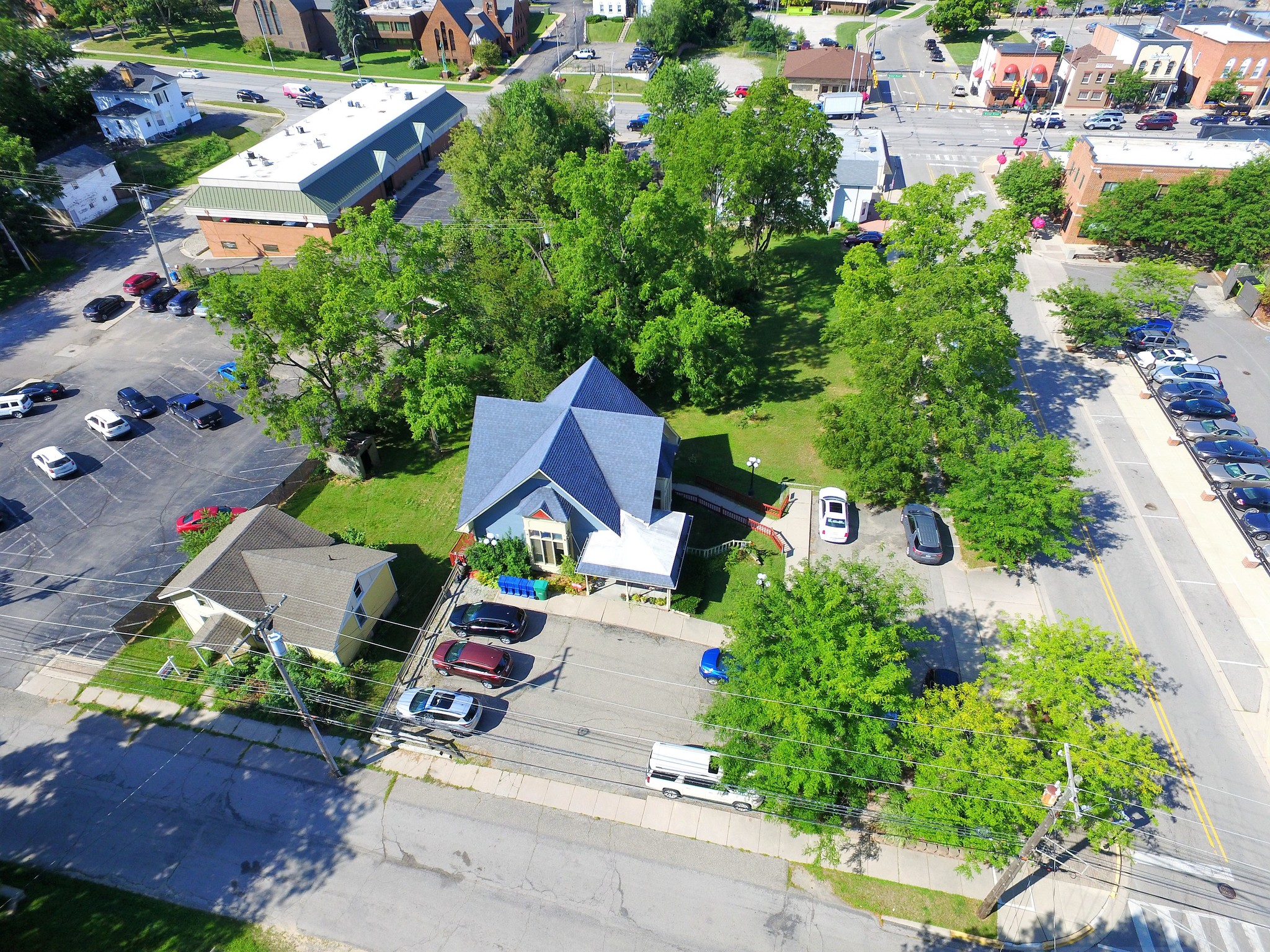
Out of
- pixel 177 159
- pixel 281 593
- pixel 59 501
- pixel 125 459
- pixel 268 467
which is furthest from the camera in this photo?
pixel 177 159

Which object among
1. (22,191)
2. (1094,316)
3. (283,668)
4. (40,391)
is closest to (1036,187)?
(1094,316)

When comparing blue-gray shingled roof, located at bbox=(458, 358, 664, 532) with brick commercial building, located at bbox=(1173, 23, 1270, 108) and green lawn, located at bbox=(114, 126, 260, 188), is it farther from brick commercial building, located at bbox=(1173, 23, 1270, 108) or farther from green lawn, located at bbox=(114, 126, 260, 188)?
brick commercial building, located at bbox=(1173, 23, 1270, 108)

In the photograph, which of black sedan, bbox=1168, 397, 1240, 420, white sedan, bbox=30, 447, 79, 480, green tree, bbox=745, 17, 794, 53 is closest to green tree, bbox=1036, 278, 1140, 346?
black sedan, bbox=1168, 397, 1240, 420

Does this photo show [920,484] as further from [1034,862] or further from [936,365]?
[1034,862]

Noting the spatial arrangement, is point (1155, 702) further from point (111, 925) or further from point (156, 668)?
point (156, 668)

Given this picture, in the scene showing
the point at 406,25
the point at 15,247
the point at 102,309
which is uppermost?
the point at 406,25

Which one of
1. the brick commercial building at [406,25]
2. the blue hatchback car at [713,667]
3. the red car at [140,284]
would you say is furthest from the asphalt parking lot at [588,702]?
the brick commercial building at [406,25]

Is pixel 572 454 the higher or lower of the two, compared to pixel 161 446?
higher
